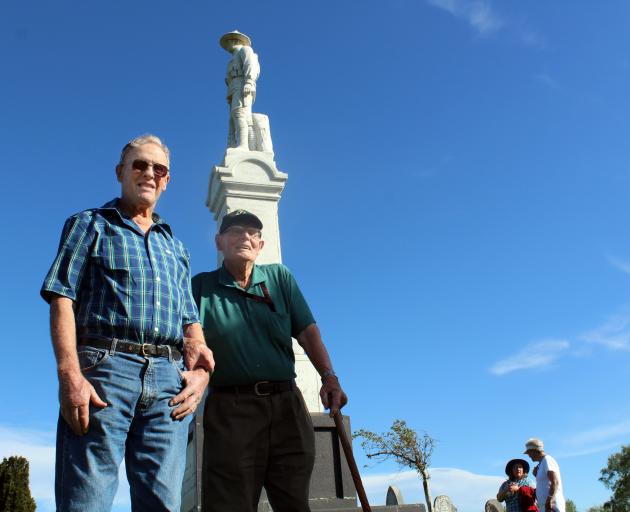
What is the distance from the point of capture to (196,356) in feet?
8.08

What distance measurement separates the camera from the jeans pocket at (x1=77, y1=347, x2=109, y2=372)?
2.12 meters

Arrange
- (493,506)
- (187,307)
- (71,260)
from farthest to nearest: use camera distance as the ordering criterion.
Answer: (493,506) → (187,307) → (71,260)

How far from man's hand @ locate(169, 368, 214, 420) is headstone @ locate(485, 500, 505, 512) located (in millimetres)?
9692

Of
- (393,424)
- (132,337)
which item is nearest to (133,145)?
(132,337)

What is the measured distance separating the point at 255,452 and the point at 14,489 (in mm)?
13398

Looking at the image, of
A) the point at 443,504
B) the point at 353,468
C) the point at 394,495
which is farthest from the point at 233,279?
the point at 443,504

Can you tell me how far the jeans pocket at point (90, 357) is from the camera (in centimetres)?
212

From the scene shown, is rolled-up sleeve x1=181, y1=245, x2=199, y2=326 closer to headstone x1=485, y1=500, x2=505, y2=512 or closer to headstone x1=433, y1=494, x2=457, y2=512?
headstone x1=485, y1=500, x2=505, y2=512

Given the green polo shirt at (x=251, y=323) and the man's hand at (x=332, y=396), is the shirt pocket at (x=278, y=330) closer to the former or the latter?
the green polo shirt at (x=251, y=323)

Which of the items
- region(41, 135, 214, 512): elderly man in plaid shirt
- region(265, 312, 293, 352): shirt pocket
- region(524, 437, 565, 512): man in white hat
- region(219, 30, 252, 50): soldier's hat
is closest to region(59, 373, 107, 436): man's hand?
region(41, 135, 214, 512): elderly man in plaid shirt

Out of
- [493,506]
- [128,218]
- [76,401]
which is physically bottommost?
[493,506]

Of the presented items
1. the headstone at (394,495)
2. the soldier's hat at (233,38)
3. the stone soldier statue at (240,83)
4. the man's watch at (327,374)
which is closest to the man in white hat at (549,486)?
the headstone at (394,495)

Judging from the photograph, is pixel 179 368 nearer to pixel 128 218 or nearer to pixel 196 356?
pixel 196 356

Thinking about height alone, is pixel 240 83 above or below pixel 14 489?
above
